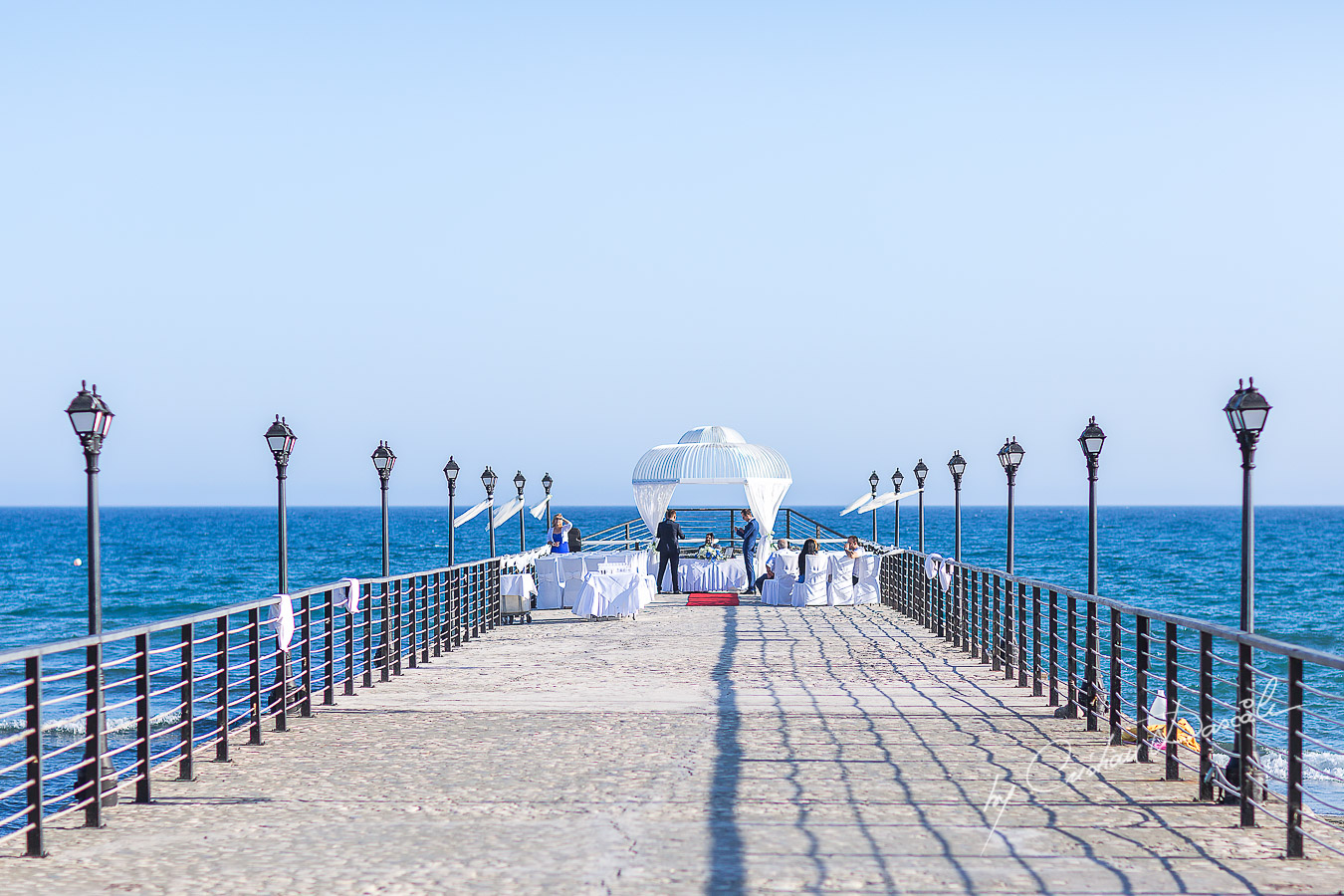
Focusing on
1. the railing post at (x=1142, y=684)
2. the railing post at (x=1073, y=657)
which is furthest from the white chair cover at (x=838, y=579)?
the railing post at (x=1142, y=684)

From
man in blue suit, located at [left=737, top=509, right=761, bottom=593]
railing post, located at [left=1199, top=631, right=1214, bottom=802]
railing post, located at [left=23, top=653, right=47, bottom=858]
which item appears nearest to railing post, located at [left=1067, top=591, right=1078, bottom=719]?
railing post, located at [left=1199, top=631, right=1214, bottom=802]

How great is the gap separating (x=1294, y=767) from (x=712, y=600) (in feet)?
57.1

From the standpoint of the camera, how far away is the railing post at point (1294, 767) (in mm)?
5551

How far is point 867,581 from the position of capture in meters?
22.6

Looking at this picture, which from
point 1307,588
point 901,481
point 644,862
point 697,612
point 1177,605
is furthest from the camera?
point 1307,588

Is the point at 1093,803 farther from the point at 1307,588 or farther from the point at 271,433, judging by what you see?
the point at 1307,588

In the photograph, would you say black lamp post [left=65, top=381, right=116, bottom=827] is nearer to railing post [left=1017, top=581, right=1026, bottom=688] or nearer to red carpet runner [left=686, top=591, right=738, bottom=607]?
railing post [left=1017, top=581, right=1026, bottom=688]

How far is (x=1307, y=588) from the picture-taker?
5509cm

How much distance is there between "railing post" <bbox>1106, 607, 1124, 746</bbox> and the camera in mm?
8242

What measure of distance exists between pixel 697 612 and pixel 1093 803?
1418 cm

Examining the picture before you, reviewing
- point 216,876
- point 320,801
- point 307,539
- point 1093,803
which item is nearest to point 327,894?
point 216,876

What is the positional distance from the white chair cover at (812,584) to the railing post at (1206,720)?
14957 millimetres

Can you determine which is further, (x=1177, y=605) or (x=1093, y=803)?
(x=1177, y=605)

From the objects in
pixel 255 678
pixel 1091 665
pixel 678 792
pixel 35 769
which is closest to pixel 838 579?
pixel 1091 665
